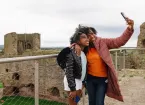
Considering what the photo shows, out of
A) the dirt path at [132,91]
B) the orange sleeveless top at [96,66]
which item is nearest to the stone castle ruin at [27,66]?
the dirt path at [132,91]

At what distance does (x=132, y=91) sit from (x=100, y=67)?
188 inches

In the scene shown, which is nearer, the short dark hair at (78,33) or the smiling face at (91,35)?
the short dark hair at (78,33)

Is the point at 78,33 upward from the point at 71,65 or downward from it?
upward

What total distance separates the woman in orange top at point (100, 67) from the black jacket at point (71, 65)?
33 cm

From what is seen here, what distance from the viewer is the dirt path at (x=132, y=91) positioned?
7844mm

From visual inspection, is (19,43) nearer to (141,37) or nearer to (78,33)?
(141,37)

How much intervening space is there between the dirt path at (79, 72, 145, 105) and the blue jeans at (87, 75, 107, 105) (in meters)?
2.46

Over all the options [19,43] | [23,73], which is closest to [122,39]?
[23,73]

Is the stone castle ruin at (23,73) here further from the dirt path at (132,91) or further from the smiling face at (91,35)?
the smiling face at (91,35)

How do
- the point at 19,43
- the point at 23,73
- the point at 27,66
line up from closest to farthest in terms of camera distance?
the point at 27,66 → the point at 23,73 → the point at 19,43

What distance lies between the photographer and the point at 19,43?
39.0 metres

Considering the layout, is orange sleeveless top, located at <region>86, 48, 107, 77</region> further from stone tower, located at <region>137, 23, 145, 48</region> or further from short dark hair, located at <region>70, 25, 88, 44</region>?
stone tower, located at <region>137, 23, 145, 48</region>

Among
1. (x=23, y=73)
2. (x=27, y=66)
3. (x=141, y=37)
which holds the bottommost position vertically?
(x=23, y=73)

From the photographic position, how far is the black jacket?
436 centimetres
